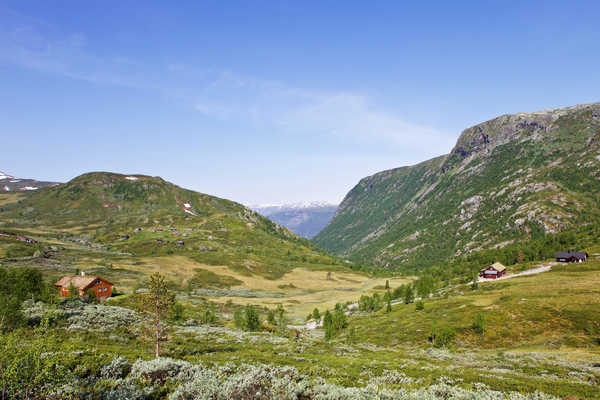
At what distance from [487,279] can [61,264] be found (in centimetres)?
22708

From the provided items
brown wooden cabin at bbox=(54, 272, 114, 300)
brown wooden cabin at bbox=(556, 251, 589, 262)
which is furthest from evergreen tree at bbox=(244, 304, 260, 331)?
brown wooden cabin at bbox=(556, 251, 589, 262)

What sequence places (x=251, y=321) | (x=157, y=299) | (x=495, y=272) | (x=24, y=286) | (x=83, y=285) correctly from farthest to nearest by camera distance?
(x=495, y=272) → (x=83, y=285) → (x=251, y=321) → (x=24, y=286) → (x=157, y=299)

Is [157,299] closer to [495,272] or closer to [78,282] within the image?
[78,282]

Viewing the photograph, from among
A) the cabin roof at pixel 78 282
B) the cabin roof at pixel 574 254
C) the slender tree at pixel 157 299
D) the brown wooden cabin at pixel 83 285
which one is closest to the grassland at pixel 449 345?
the slender tree at pixel 157 299

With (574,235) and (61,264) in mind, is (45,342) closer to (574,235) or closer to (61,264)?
(61,264)

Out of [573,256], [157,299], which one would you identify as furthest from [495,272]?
[157,299]

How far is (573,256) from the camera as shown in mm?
143625

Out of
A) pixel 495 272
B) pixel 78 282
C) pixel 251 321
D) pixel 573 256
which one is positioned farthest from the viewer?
pixel 495 272

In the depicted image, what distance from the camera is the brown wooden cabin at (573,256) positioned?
140 metres

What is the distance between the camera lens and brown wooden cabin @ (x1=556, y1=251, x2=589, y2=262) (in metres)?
140

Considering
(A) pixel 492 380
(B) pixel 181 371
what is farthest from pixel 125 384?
(A) pixel 492 380

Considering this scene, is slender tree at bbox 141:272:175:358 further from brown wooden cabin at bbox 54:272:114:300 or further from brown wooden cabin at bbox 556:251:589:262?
brown wooden cabin at bbox 556:251:589:262

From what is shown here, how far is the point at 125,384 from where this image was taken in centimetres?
1761

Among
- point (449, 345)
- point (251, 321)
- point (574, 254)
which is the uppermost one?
point (574, 254)
